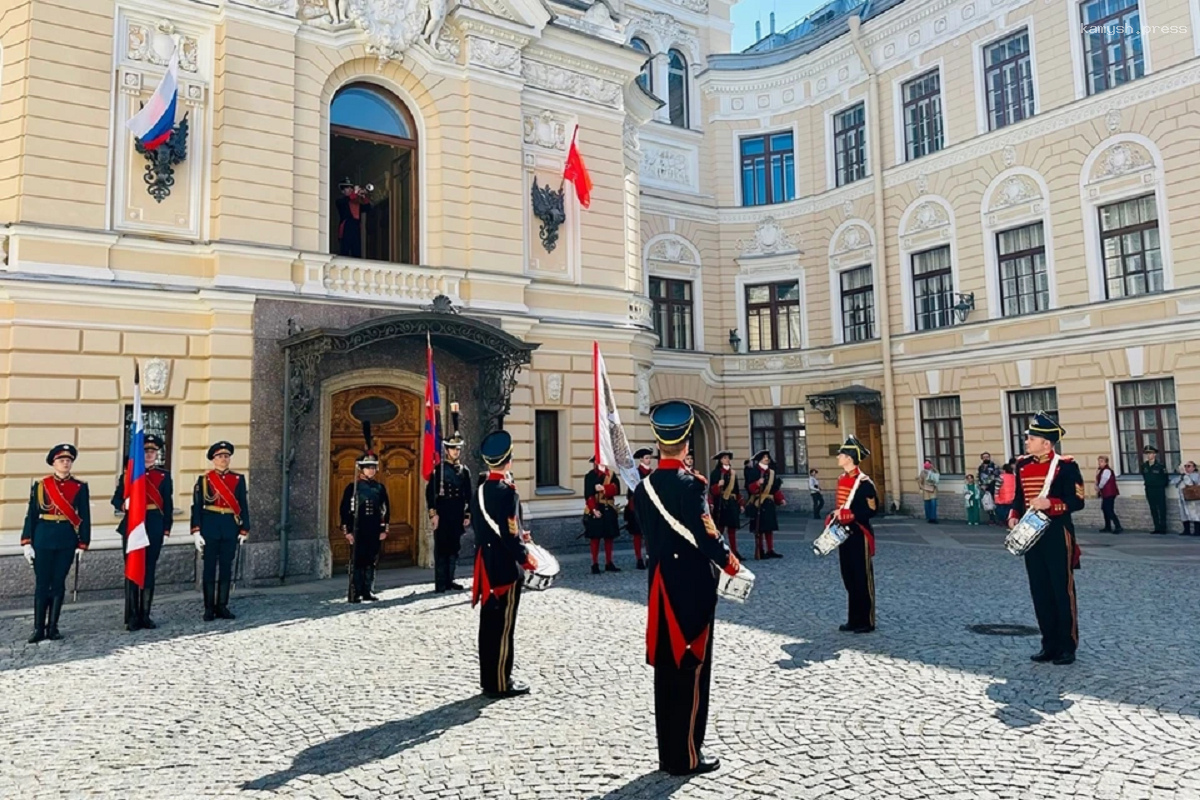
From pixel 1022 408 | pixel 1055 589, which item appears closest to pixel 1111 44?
pixel 1022 408

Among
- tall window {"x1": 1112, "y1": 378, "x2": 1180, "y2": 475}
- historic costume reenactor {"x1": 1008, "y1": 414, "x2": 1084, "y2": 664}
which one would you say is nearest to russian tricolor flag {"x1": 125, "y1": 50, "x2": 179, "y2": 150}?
historic costume reenactor {"x1": 1008, "y1": 414, "x2": 1084, "y2": 664}

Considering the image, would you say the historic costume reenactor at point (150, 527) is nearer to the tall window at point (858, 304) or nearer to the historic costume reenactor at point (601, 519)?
the historic costume reenactor at point (601, 519)

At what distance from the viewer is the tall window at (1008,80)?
20172 millimetres

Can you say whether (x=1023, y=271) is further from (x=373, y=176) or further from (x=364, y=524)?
(x=364, y=524)

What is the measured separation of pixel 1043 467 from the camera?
24.1 ft

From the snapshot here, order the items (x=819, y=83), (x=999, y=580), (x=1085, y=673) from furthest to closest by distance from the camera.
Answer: (x=819, y=83), (x=999, y=580), (x=1085, y=673)

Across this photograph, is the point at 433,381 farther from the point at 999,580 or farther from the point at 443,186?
the point at 999,580

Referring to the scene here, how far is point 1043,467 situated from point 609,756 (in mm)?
4808

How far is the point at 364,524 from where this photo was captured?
10805 millimetres

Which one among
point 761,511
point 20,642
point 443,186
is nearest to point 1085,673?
point 761,511

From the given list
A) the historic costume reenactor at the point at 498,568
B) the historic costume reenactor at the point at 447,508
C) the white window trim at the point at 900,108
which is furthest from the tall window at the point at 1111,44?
the historic costume reenactor at the point at 498,568

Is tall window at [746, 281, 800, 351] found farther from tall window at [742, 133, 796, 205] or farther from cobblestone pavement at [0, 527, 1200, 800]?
cobblestone pavement at [0, 527, 1200, 800]

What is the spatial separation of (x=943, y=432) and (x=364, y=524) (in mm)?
16372

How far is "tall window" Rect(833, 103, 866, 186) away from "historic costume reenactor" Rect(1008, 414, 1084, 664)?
1813 centimetres
